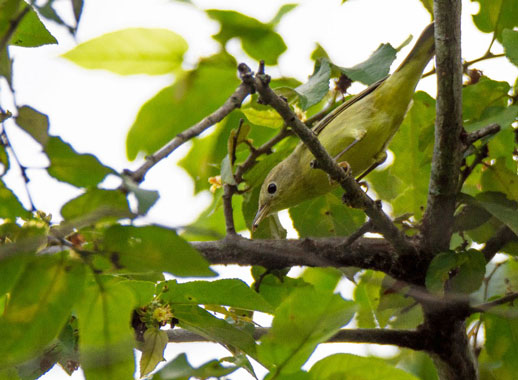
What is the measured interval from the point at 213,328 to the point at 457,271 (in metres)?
1.08

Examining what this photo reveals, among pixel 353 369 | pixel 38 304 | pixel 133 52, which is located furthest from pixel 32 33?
pixel 353 369

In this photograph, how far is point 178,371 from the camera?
1335mm

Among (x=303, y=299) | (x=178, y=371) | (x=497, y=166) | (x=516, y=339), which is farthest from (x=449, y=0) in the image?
(x=178, y=371)

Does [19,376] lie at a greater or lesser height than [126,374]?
greater

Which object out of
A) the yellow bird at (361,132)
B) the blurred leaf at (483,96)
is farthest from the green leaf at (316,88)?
the yellow bird at (361,132)

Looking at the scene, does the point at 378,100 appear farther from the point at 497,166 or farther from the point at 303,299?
the point at 303,299

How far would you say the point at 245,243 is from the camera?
2564mm

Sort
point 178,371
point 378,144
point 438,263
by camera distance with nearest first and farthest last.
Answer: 1. point 178,371
2. point 438,263
3. point 378,144

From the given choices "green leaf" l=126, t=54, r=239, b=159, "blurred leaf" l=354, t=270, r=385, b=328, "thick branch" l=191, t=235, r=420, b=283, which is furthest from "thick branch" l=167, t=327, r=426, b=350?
"green leaf" l=126, t=54, r=239, b=159

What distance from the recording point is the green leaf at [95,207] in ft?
4.13

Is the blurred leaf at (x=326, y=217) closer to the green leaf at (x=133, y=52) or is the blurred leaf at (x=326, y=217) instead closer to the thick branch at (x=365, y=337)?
the thick branch at (x=365, y=337)

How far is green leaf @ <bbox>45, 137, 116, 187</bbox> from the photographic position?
1371 millimetres

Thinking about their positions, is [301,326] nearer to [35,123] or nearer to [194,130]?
[194,130]

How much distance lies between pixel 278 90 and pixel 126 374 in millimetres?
1346
